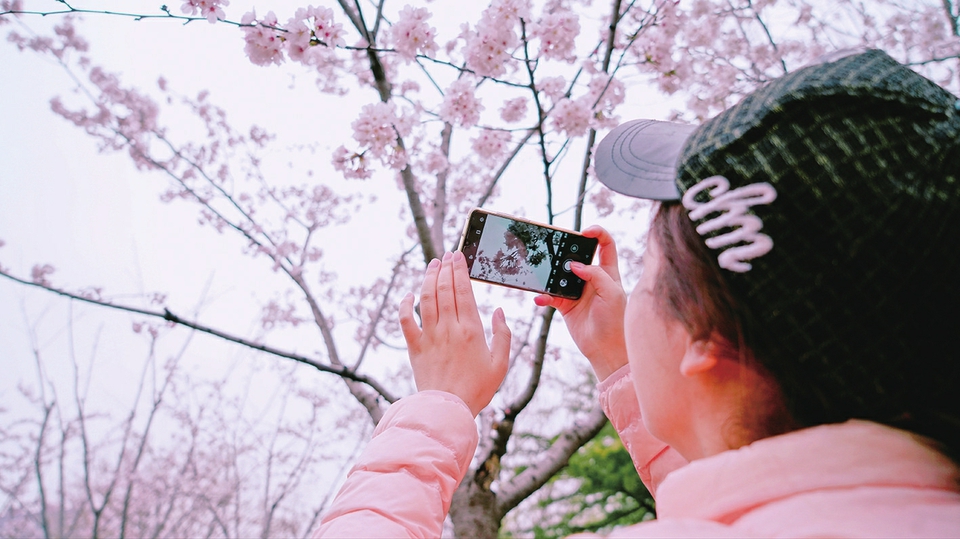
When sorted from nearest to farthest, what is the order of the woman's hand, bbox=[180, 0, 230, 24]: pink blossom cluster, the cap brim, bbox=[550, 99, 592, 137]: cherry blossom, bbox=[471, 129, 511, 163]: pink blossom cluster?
the cap brim, the woman's hand, bbox=[180, 0, 230, 24]: pink blossom cluster, bbox=[550, 99, 592, 137]: cherry blossom, bbox=[471, 129, 511, 163]: pink blossom cluster

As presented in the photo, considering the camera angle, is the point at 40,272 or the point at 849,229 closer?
the point at 849,229

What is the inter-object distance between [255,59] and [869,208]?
282 centimetres

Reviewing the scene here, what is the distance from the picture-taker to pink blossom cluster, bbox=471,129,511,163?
12.0 ft

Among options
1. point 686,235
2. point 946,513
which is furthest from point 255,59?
point 946,513

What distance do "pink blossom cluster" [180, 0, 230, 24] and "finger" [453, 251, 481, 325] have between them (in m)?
2.03

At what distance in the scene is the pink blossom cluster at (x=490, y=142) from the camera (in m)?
3.66

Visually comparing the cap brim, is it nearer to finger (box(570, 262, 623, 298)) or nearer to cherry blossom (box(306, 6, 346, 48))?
finger (box(570, 262, 623, 298))

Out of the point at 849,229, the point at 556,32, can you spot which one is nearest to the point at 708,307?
the point at 849,229

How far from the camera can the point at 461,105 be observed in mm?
3096

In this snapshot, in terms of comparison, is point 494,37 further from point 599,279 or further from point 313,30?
point 599,279

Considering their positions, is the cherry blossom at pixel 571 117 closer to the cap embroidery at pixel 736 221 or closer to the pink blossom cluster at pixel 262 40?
the pink blossom cluster at pixel 262 40

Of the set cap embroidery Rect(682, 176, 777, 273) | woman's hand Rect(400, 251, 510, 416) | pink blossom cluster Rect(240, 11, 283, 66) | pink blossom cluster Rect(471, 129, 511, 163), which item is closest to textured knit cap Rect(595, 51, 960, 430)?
cap embroidery Rect(682, 176, 777, 273)

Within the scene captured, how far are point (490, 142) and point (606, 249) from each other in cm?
233

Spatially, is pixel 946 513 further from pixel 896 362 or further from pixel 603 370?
pixel 603 370
